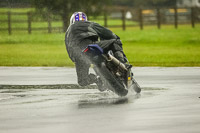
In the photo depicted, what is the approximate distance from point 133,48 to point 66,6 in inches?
707

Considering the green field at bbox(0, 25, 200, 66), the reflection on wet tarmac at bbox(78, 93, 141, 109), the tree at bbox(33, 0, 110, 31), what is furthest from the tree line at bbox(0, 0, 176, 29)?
the reflection on wet tarmac at bbox(78, 93, 141, 109)

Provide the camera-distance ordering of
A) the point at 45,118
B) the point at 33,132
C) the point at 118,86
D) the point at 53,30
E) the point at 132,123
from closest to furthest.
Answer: the point at 33,132, the point at 132,123, the point at 45,118, the point at 118,86, the point at 53,30

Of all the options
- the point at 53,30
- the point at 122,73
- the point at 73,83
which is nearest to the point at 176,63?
the point at 73,83

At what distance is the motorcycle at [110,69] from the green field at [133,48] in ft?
34.0

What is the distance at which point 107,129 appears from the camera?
8.98 m

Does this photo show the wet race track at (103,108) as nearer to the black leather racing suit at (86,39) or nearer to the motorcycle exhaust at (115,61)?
the motorcycle exhaust at (115,61)

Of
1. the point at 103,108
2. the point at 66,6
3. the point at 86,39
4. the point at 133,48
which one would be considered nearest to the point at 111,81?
the point at 86,39

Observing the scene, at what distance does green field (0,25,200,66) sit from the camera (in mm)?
25206

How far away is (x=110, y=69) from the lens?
1282 centimetres

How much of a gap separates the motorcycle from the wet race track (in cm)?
25

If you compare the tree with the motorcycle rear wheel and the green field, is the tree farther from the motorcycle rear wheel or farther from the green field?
the motorcycle rear wheel

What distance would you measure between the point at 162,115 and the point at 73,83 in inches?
246

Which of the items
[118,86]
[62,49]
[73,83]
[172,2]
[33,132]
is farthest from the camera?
[172,2]

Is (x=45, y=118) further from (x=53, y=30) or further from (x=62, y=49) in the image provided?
(x=53, y=30)
